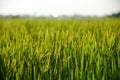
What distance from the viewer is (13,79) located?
0.88m

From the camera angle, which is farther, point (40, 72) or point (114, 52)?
point (114, 52)

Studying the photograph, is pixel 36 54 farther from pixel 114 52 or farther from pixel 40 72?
pixel 114 52

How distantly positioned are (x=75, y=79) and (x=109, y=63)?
0.22 m

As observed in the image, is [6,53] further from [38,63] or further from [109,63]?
[109,63]

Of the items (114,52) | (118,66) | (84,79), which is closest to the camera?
(84,79)

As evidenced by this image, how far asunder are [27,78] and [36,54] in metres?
0.15

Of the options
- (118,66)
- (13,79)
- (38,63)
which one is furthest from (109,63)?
(13,79)

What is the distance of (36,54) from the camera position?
994 millimetres

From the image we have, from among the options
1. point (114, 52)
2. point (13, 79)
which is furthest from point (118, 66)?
point (13, 79)

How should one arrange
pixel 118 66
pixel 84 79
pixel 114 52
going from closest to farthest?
pixel 84 79 → pixel 118 66 → pixel 114 52

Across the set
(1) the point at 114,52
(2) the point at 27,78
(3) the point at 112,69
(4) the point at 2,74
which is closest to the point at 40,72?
(2) the point at 27,78

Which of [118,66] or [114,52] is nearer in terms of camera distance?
[118,66]

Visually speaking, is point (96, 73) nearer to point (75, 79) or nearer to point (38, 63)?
point (75, 79)

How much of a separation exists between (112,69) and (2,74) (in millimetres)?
482
